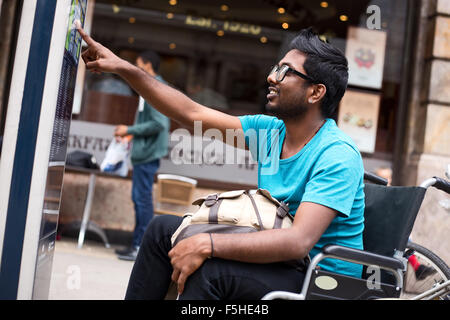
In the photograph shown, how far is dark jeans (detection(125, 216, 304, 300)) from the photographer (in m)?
1.95

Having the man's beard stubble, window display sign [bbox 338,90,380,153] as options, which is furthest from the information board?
window display sign [bbox 338,90,380,153]

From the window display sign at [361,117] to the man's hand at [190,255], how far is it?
17.7ft

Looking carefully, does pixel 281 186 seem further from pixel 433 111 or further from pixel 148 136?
pixel 433 111

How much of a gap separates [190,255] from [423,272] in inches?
94.2

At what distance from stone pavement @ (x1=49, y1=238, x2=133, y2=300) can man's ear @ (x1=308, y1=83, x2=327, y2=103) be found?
2.20 m

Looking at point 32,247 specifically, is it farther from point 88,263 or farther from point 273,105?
point 88,263

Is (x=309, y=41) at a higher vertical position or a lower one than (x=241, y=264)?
higher

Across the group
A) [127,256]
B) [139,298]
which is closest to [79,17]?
[139,298]

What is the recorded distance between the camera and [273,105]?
2355mm

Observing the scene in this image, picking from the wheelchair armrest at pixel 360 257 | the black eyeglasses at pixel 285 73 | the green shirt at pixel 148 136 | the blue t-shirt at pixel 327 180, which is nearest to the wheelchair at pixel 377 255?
the wheelchair armrest at pixel 360 257

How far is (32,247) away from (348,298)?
1132 mm

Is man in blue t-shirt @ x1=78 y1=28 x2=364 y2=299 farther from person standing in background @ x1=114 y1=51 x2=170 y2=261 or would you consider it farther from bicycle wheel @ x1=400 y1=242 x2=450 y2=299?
person standing in background @ x1=114 y1=51 x2=170 y2=261

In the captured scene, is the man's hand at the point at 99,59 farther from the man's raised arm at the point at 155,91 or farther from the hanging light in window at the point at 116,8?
the hanging light in window at the point at 116,8

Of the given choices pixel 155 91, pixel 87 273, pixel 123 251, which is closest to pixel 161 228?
pixel 155 91
